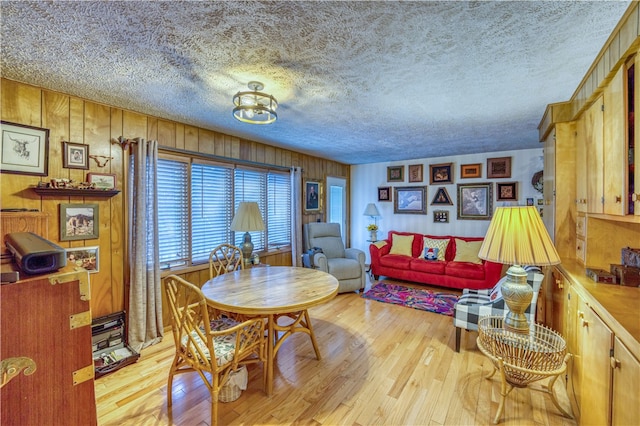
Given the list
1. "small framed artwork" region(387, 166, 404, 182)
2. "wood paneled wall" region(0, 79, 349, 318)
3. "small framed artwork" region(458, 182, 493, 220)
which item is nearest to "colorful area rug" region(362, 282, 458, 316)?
"small framed artwork" region(458, 182, 493, 220)

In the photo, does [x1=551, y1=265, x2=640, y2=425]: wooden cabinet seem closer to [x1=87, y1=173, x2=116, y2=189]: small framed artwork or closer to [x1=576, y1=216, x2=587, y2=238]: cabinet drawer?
[x1=576, y1=216, x2=587, y2=238]: cabinet drawer

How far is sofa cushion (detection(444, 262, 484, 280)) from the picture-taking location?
Result: 388 cm

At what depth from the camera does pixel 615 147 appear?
150cm

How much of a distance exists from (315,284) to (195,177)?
2.05 meters

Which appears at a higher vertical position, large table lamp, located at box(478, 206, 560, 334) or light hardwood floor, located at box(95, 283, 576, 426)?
large table lamp, located at box(478, 206, 560, 334)

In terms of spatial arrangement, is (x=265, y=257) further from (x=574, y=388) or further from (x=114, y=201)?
(x=574, y=388)

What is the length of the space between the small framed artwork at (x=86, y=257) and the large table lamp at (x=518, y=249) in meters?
3.14

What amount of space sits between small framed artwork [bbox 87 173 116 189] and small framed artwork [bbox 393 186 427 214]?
4649mm

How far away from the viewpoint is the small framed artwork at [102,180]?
7.72 feet

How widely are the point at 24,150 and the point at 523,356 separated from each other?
3.81 m

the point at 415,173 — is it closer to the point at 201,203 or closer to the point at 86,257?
the point at 201,203

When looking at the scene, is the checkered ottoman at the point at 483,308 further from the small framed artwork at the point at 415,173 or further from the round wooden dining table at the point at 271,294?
the small framed artwork at the point at 415,173

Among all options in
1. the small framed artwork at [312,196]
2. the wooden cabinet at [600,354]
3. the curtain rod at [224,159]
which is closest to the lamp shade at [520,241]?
the wooden cabinet at [600,354]

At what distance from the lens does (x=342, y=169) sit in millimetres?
5859
